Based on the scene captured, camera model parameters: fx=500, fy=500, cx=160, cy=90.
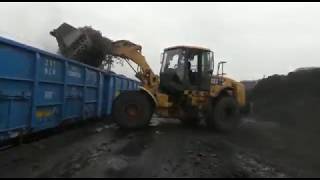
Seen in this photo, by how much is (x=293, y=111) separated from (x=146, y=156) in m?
11.9

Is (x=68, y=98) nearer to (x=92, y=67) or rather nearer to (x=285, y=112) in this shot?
(x=92, y=67)

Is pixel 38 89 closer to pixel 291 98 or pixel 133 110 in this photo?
pixel 133 110

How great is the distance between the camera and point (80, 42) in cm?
1393

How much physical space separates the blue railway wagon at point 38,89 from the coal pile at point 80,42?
56 centimetres

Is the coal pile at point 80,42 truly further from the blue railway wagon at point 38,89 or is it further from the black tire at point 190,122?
the black tire at point 190,122

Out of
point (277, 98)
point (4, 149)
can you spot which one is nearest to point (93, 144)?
point (4, 149)

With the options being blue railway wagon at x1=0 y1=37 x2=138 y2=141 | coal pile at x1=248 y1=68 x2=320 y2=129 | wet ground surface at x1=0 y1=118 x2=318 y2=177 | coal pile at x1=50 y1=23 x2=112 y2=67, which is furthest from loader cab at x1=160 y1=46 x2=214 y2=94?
coal pile at x1=248 y1=68 x2=320 y2=129

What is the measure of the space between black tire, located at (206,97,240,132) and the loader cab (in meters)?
0.60

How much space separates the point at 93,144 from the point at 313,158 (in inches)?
169

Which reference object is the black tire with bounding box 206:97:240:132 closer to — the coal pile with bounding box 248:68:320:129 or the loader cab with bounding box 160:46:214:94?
the loader cab with bounding box 160:46:214:94

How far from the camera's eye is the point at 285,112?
19.6 meters

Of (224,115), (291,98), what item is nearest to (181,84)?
(224,115)

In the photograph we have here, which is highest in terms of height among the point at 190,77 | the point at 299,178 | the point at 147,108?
the point at 190,77

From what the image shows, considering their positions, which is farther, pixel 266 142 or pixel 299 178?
pixel 266 142
